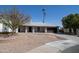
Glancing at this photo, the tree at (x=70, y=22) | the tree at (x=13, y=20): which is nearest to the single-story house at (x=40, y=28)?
the tree at (x=13, y=20)

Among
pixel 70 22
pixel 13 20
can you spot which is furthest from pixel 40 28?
pixel 70 22

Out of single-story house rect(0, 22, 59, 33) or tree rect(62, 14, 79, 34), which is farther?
tree rect(62, 14, 79, 34)

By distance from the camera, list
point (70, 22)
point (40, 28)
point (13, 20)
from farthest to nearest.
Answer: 1. point (70, 22)
2. point (13, 20)
3. point (40, 28)

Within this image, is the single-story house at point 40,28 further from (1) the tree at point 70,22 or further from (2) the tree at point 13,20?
(1) the tree at point 70,22

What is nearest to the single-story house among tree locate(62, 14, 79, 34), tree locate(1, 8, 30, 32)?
tree locate(1, 8, 30, 32)

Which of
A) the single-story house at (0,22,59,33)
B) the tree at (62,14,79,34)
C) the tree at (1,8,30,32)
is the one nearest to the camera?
the single-story house at (0,22,59,33)

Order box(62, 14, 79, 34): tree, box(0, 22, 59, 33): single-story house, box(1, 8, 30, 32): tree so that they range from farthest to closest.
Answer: box(1, 8, 30, 32): tree → box(62, 14, 79, 34): tree → box(0, 22, 59, 33): single-story house

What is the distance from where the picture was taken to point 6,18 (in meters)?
20.9

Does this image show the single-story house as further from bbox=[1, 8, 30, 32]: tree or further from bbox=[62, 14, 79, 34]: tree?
bbox=[62, 14, 79, 34]: tree

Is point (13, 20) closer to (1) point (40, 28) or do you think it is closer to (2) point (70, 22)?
(1) point (40, 28)

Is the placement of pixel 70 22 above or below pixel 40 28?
above
